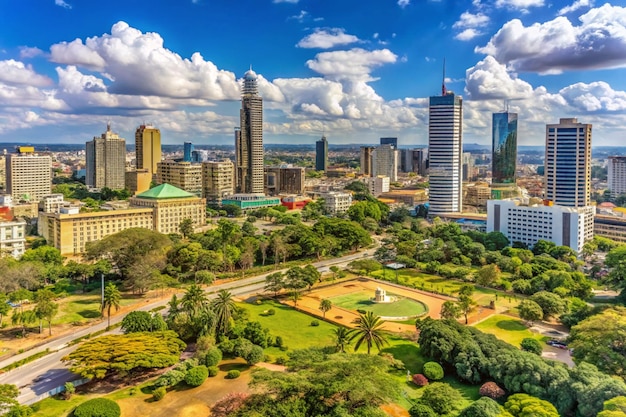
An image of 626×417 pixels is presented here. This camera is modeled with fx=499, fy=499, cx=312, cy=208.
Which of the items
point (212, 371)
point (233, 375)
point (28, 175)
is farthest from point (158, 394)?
point (28, 175)

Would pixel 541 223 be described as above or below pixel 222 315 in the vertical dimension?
above

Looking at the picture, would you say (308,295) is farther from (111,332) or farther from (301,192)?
(301,192)

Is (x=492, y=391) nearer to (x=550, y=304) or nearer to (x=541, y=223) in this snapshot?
(x=550, y=304)

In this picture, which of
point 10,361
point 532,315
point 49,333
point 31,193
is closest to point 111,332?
point 49,333

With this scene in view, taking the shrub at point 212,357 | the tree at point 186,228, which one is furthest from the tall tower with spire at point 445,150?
the shrub at point 212,357

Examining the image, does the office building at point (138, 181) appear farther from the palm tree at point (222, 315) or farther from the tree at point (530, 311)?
the tree at point (530, 311)
